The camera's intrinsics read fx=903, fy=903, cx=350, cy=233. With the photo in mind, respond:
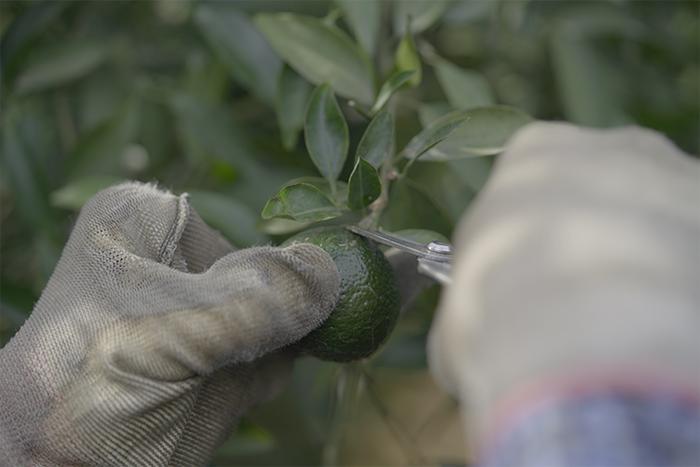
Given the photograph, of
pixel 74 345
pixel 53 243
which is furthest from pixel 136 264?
pixel 53 243

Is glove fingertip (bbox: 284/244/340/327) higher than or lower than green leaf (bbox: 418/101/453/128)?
higher

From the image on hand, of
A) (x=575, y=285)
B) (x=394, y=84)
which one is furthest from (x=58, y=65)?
(x=575, y=285)

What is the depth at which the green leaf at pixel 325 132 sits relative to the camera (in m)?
0.78

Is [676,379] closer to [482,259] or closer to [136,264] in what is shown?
[482,259]

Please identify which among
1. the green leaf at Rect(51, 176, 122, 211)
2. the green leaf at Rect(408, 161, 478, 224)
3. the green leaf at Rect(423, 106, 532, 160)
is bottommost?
the green leaf at Rect(408, 161, 478, 224)

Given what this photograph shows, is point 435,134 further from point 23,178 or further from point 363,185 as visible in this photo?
point 23,178

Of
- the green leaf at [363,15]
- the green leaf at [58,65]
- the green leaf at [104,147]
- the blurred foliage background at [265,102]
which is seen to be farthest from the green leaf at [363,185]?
the green leaf at [58,65]

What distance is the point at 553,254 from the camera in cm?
40

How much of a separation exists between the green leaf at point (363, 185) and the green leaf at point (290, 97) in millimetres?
295

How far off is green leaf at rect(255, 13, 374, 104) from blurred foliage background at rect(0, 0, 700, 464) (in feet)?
0.04

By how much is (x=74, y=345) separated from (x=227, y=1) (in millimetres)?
626

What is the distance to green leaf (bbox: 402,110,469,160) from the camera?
2.41 feet

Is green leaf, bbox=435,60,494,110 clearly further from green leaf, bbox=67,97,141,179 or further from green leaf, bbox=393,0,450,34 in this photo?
green leaf, bbox=67,97,141,179

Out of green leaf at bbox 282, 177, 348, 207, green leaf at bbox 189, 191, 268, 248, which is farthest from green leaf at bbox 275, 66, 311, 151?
green leaf at bbox 282, 177, 348, 207
